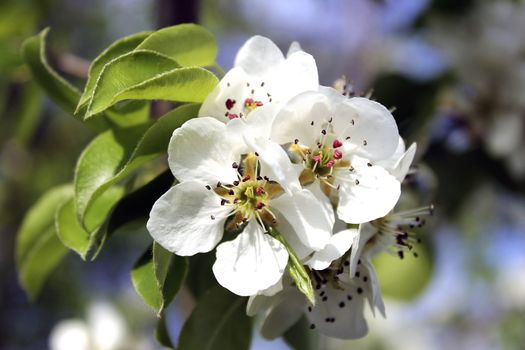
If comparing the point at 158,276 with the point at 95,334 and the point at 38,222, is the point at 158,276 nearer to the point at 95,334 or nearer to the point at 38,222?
the point at 38,222

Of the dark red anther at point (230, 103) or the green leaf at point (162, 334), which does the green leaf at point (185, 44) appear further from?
the green leaf at point (162, 334)

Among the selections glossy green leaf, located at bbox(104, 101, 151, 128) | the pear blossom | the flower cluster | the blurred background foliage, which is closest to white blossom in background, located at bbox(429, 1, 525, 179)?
the blurred background foliage

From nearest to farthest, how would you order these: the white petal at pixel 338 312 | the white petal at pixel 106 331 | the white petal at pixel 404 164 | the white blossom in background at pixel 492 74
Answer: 1. the white petal at pixel 404 164
2. the white petal at pixel 338 312
3. the white blossom in background at pixel 492 74
4. the white petal at pixel 106 331

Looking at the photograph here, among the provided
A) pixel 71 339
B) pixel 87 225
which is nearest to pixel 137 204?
pixel 87 225

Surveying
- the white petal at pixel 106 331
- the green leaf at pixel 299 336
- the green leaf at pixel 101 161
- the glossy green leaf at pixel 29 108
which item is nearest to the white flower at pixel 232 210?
the green leaf at pixel 101 161

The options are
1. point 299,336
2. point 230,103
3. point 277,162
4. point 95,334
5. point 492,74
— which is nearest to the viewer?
point 277,162

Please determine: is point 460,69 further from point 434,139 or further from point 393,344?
point 393,344
